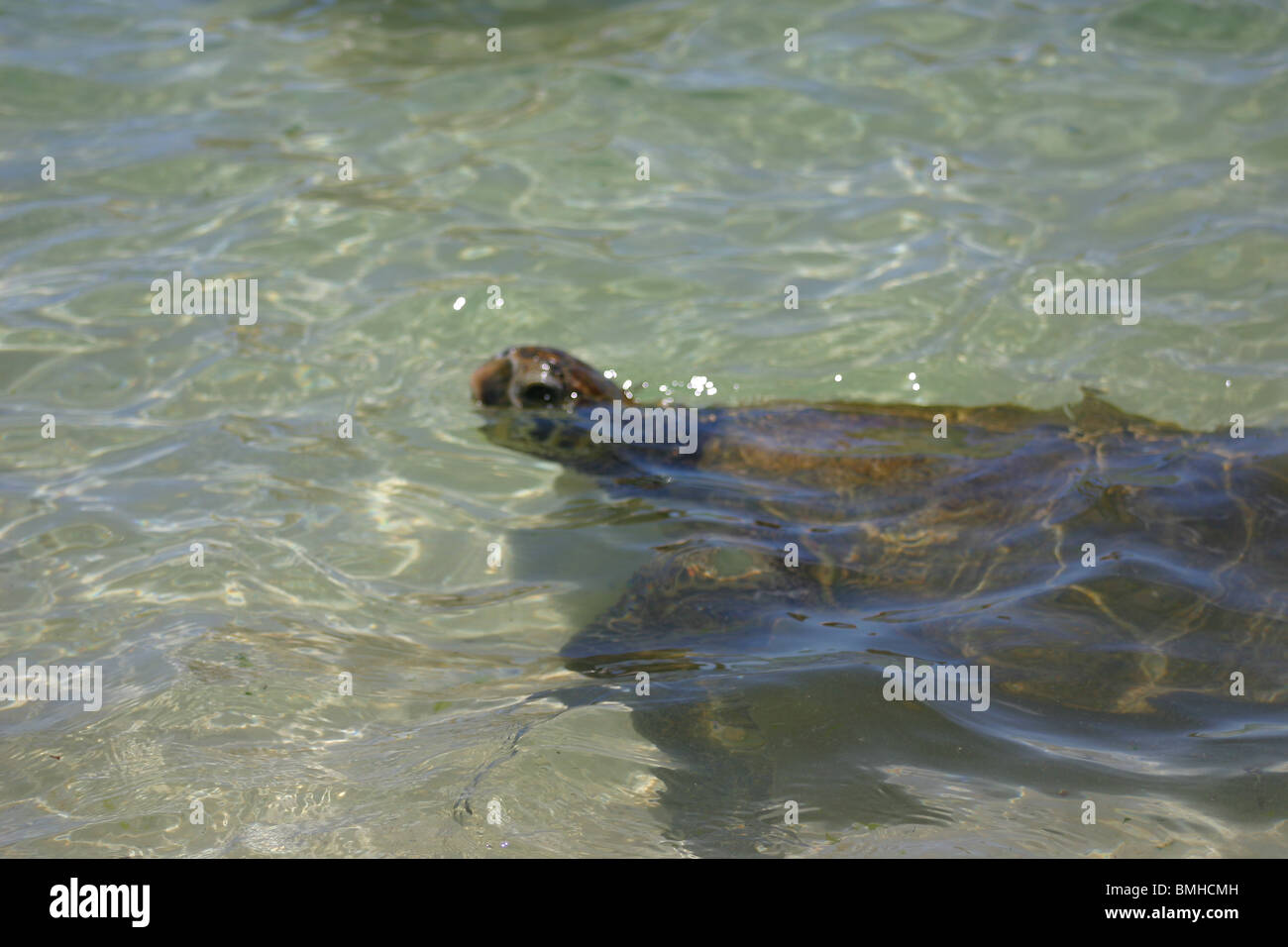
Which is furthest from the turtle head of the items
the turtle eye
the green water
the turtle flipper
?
the turtle flipper

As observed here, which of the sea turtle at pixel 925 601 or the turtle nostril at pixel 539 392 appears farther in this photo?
the turtle nostril at pixel 539 392

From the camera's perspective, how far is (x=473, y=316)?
6.50 metres

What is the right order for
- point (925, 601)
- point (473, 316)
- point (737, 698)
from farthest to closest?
1. point (473, 316)
2. point (925, 601)
3. point (737, 698)

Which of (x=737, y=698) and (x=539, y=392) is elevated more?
(x=539, y=392)

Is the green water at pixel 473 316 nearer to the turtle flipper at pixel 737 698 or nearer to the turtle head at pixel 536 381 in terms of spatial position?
the turtle flipper at pixel 737 698

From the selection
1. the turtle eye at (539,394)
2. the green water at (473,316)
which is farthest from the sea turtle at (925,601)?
the green water at (473,316)

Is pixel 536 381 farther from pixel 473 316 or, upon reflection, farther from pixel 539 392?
pixel 473 316

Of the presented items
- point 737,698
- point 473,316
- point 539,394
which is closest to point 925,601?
point 737,698

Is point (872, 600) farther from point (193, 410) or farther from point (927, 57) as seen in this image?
point (927, 57)

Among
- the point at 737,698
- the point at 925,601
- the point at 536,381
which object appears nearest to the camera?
the point at 737,698

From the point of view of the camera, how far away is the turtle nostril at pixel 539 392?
4.79 meters

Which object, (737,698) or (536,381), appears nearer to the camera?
(737,698)

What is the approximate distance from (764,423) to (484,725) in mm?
1908

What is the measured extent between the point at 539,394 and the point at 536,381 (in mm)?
54
